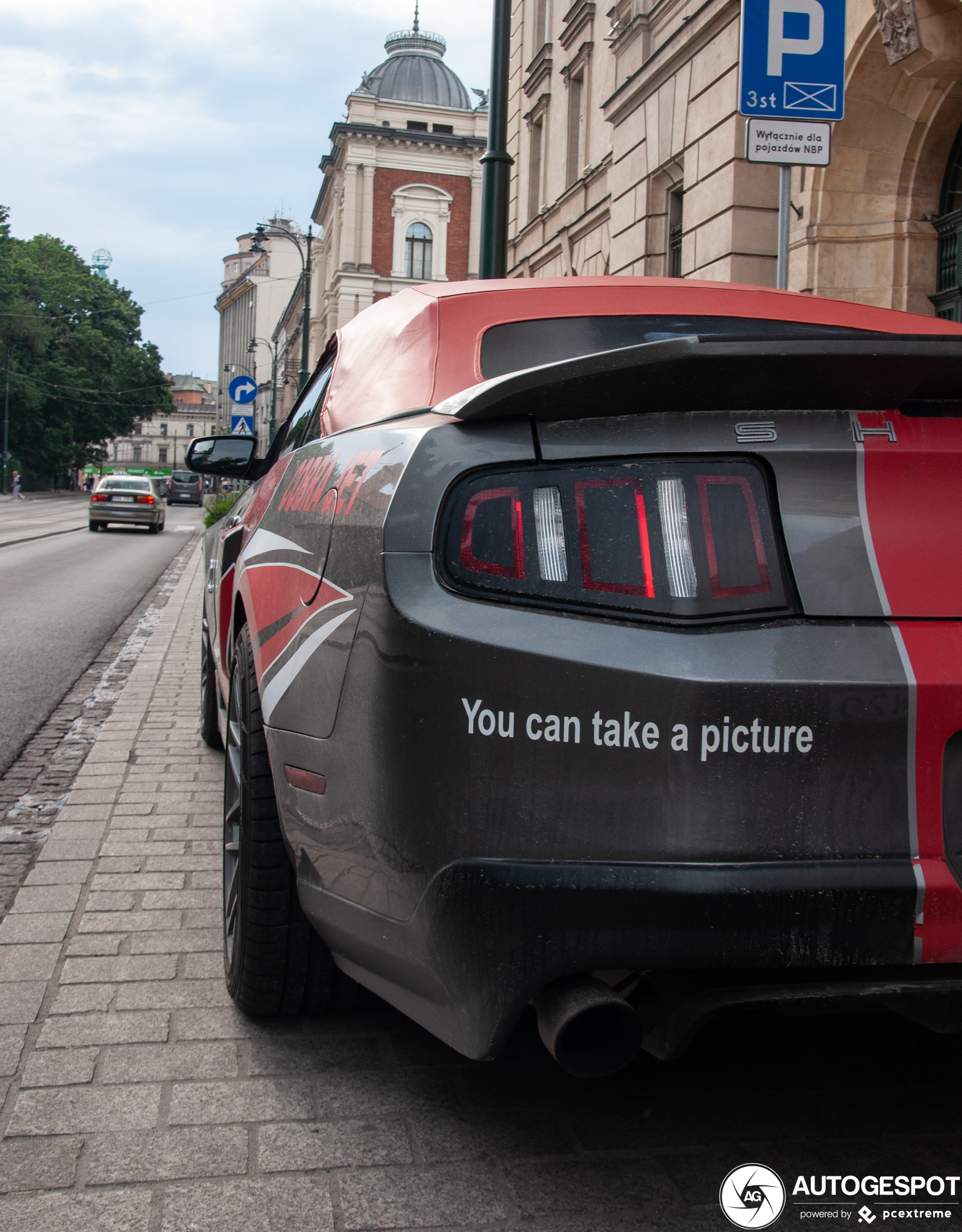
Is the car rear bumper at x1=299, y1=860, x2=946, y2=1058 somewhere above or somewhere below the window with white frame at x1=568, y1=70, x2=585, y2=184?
below

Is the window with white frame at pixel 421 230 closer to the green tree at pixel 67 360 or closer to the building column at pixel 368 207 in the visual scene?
the building column at pixel 368 207

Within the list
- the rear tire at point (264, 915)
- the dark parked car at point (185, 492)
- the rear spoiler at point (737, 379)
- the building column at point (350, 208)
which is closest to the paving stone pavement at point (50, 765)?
the rear tire at point (264, 915)

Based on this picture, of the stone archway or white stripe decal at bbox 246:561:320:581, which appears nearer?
white stripe decal at bbox 246:561:320:581

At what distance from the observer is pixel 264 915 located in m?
2.54

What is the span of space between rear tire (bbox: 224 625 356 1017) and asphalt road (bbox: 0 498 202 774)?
3.09 m

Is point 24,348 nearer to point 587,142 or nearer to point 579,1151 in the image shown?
point 587,142

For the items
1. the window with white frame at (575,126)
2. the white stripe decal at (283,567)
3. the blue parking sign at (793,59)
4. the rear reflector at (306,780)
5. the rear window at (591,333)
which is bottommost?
the rear reflector at (306,780)

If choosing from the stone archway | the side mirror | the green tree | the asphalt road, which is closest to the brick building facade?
the green tree

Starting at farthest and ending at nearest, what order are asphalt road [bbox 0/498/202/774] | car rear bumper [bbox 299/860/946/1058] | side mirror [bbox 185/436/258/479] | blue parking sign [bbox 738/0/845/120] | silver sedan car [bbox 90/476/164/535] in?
silver sedan car [bbox 90/476/164/535]
asphalt road [bbox 0/498/202/774]
blue parking sign [bbox 738/0/845/120]
side mirror [bbox 185/436/258/479]
car rear bumper [bbox 299/860/946/1058]

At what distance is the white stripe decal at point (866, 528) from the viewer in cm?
186

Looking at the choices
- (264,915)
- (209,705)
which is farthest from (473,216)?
(264,915)

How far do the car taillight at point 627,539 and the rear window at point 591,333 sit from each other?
595 mm

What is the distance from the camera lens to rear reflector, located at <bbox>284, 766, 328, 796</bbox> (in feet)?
7.02

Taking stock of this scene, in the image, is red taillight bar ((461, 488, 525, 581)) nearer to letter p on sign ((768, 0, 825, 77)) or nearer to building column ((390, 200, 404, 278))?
letter p on sign ((768, 0, 825, 77))
